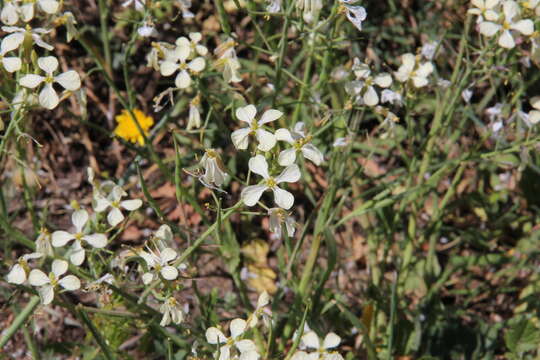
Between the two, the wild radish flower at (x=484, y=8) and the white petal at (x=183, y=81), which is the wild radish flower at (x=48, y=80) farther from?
the wild radish flower at (x=484, y=8)

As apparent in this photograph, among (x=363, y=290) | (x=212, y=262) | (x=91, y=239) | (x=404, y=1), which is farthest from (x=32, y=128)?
(x=404, y=1)

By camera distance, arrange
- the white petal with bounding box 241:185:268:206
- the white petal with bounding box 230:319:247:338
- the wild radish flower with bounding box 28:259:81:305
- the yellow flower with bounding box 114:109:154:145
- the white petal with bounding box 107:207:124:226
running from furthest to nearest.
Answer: the yellow flower with bounding box 114:109:154:145
the white petal with bounding box 107:207:124:226
the white petal with bounding box 230:319:247:338
the wild radish flower with bounding box 28:259:81:305
the white petal with bounding box 241:185:268:206

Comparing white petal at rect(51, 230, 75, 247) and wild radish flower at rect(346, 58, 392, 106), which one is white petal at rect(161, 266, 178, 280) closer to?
white petal at rect(51, 230, 75, 247)

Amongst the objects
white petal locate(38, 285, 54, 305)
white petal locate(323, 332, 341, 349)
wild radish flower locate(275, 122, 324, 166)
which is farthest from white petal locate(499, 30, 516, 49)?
white petal locate(38, 285, 54, 305)

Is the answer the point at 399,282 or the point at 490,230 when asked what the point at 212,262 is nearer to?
the point at 399,282

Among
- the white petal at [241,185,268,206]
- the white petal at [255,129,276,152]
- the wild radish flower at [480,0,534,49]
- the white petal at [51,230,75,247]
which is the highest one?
the wild radish flower at [480,0,534,49]

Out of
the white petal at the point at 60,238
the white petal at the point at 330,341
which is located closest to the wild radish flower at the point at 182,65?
the white petal at the point at 60,238
